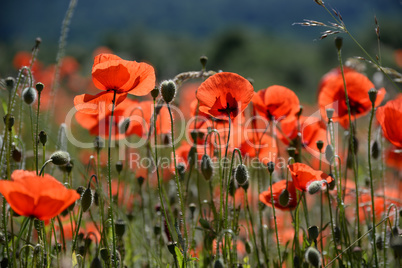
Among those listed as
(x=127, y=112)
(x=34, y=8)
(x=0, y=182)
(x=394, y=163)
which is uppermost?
(x=34, y=8)

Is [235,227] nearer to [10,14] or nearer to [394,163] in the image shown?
[394,163]

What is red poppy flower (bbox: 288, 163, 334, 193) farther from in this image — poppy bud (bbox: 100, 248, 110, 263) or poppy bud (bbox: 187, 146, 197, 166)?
poppy bud (bbox: 100, 248, 110, 263)

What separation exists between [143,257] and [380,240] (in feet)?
3.49

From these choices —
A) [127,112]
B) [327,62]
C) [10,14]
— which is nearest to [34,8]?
[10,14]

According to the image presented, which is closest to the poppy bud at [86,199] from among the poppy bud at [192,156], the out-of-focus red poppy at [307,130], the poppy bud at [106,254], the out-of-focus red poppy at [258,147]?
the poppy bud at [106,254]

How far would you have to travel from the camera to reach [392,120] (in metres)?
1.42

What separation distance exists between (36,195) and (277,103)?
3.44 ft

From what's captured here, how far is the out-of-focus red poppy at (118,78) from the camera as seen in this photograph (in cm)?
120

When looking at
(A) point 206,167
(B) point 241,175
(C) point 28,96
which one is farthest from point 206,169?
(C) point 28,96

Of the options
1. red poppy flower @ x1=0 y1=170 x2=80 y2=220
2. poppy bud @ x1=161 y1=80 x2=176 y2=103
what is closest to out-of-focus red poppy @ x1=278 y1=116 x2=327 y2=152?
poppy bud @ x1=161 y1=80 x2=176 y2=103

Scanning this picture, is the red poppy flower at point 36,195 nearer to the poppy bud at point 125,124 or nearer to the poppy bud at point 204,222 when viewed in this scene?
the poppy bud at point 204,222

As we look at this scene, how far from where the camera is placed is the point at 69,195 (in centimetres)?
91

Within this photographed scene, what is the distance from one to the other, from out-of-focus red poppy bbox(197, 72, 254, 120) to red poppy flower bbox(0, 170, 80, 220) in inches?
21.5

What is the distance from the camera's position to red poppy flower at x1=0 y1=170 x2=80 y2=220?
0.89 m
